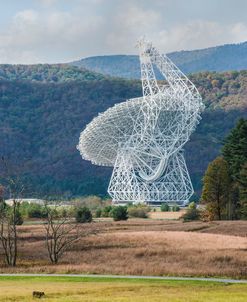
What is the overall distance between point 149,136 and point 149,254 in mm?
60585

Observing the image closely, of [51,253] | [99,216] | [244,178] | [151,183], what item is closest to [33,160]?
[151,183]

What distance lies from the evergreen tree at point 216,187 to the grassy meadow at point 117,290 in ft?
138

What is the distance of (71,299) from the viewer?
88.6 feet

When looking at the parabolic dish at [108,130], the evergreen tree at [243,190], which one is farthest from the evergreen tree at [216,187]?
the parabolic dish at [108,130]

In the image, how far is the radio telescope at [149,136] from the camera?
99625 millimetres

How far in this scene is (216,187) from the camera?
76.1 meters

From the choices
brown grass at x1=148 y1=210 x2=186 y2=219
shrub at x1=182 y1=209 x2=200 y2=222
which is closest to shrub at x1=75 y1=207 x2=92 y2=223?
shrub at x1=182 y1=209 x2=200 y2=222

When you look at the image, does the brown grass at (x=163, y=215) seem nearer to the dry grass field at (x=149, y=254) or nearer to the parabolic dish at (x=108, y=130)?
the parabolic dish at (x=108, y=130)

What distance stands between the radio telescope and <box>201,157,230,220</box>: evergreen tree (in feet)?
74.2

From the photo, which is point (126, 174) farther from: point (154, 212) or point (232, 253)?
point (232, 253)

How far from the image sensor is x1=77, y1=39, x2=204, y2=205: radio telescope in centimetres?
9962

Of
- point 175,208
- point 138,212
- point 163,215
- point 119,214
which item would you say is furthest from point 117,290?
point 175,208

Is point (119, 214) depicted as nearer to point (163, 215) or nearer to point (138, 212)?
point (138, 212)

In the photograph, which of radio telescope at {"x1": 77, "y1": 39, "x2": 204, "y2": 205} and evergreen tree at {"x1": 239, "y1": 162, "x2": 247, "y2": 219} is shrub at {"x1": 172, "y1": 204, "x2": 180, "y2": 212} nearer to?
radio telescope at {"x1": 77, "y1": 39, "x2": 204, "y2": 205}
